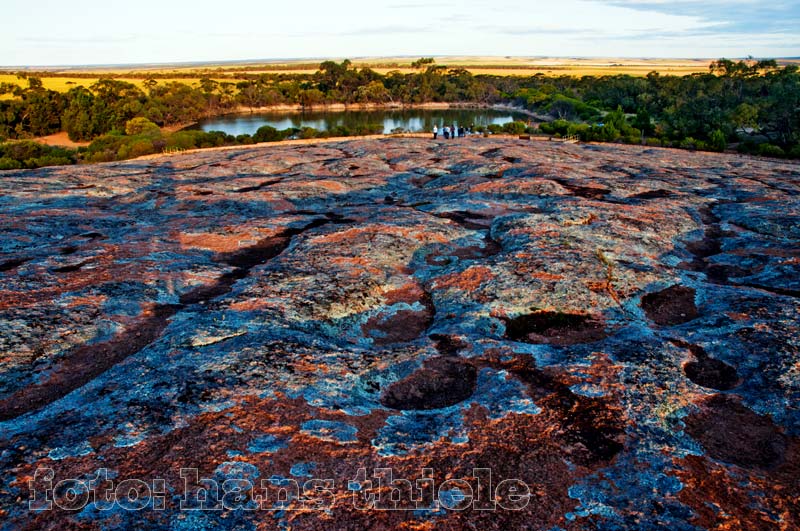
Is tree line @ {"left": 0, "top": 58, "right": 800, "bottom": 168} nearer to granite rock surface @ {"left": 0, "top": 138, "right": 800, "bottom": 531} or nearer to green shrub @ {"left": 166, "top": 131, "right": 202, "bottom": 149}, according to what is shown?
green shrub @ {"left": 166, "top": 131, "right": 202, "bottom": 149}

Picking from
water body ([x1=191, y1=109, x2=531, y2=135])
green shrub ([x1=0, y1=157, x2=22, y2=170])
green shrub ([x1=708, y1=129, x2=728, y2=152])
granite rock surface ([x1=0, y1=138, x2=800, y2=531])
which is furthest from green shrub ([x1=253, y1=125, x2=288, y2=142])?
green shrub ([x1=708, y1=129, x2=728, y2=152])

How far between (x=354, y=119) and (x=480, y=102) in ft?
187

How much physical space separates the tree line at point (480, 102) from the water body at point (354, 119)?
903 centimetres

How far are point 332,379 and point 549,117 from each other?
11654 centimetres

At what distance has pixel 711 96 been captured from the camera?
81.8 m

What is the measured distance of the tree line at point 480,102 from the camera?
63469 mm

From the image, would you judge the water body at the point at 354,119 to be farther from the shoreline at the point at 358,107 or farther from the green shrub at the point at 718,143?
the green shrub at the point at 718,143

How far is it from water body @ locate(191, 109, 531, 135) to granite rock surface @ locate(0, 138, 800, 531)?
292 feet

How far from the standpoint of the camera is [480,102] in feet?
531

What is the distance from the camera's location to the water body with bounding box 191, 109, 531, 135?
4299 inches

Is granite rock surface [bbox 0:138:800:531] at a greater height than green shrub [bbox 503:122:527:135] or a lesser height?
lesser

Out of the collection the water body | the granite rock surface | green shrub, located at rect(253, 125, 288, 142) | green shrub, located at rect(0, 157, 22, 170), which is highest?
the water body

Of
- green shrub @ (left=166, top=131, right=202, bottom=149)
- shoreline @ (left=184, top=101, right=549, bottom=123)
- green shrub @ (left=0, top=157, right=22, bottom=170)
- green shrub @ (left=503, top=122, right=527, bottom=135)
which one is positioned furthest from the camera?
shoreline @ (left=184, top=101, right=549, bottom=123)

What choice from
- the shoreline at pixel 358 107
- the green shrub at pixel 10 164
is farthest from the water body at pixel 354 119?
the green shrub at pixel 10 164
